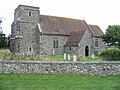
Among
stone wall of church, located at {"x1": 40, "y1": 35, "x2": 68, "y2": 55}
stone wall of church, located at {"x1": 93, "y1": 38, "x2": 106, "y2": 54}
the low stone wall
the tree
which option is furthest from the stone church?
the low stone wall

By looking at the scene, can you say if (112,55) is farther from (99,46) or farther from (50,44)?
(99,46)

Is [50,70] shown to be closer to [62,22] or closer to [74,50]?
[74,50]

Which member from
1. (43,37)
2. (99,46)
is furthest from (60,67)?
(99,46)

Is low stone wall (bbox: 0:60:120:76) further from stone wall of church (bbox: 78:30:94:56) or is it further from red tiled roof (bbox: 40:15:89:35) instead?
red tiled roof (bbox: 40:15:89:35)

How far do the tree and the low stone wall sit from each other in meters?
27.5

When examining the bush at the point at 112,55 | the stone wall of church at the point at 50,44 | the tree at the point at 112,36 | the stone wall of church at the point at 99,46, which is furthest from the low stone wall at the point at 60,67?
the stone wall of church at the point at 99,46

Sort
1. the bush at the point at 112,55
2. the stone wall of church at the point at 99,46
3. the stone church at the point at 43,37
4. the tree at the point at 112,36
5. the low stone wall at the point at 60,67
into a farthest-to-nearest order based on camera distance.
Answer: the stone wall of church at the point at 99,46, the tree at the point at 112,36, the stone church at the point at 43,37, the bush at the point at 112,55, the low stone wall at the point at 60,67

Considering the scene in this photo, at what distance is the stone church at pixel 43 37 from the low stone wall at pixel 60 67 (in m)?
21.3

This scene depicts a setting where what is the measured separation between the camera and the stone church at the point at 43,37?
132 feet

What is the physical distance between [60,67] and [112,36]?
30008 mm

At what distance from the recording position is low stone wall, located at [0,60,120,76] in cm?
1636

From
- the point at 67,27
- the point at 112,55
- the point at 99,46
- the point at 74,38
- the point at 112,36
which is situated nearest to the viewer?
the point at 112,55

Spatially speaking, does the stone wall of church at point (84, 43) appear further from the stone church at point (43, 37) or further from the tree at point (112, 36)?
the tree at point (112, 36)

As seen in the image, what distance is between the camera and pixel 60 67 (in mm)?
17094
